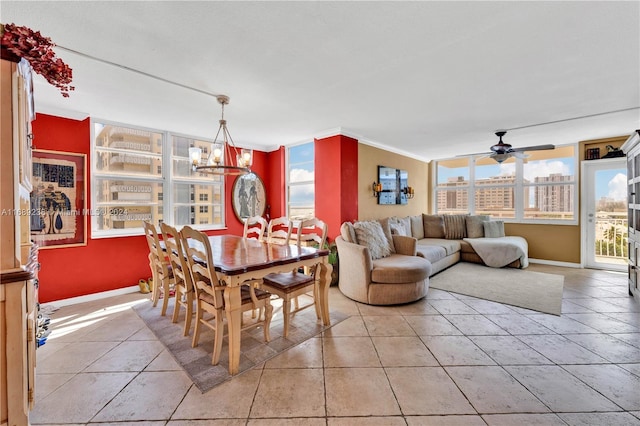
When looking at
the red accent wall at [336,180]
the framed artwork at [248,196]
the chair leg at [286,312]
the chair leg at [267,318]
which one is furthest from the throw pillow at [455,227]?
the chair leg at [267,318]

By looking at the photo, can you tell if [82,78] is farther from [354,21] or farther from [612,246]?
[612,246]

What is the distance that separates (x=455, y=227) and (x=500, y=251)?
1.02m

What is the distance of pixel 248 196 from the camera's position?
5.15 meters

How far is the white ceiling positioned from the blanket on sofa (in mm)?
2174

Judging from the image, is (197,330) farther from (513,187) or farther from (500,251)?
(513,187)

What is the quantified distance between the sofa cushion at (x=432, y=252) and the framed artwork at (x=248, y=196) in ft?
10.0

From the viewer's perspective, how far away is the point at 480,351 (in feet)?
7.37

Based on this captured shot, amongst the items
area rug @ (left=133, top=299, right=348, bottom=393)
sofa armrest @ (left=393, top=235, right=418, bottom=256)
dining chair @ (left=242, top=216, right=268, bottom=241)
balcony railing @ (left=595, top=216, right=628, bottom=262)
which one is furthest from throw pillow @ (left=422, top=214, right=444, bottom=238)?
dining chair @ (left=242, top=216, right=268, bottom=241)

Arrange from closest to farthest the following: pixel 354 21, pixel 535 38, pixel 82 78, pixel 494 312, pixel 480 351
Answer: pixel 354 21, pixel 535 38, pixel 480 351, pixel 82 78, pixel 494 312

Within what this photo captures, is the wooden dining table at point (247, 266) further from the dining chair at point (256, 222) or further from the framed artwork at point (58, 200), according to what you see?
the framed artwork at point (58, 200)

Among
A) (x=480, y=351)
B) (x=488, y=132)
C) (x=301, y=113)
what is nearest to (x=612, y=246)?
(x=488, y=132)

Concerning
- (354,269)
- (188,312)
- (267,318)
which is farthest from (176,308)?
(354,269)

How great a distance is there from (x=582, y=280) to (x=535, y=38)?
13.7 feet

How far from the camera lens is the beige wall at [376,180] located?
15.0ft
